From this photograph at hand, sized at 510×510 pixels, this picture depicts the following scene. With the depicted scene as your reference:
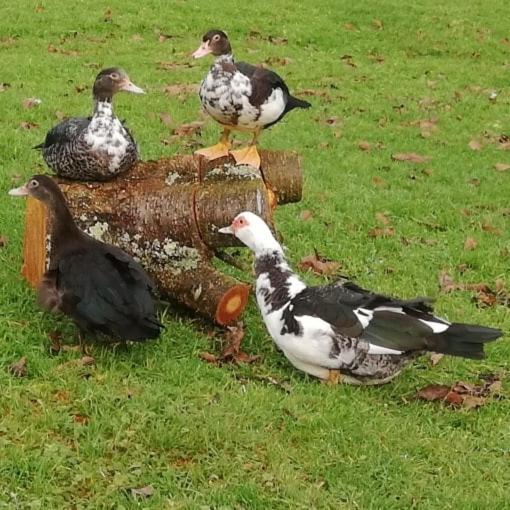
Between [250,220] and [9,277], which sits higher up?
[250,220]

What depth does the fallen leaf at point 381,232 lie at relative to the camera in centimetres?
743

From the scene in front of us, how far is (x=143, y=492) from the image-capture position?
3.82 m

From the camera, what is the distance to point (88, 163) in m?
5.66

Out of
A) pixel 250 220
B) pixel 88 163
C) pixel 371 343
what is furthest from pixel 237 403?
pixel 88 163

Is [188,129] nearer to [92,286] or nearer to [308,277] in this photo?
[308,277]

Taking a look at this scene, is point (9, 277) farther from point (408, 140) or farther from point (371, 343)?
point (408, 140)

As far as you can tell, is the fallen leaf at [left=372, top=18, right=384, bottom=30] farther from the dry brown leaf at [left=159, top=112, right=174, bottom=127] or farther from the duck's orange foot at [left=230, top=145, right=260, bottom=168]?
the duck's orange foot at [left=230, top=145, right=260, bottom=168]

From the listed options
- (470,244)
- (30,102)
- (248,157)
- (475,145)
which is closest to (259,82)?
(248,157)

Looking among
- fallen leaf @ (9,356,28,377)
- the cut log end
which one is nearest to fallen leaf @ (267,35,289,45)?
the cut log end

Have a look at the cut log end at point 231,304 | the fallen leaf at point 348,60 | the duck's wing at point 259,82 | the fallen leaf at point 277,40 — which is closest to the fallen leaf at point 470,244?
the duck's wing at point 259,82

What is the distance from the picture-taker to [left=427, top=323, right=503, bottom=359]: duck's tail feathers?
16.0 feet

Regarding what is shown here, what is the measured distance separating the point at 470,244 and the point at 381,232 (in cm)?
73

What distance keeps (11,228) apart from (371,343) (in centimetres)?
296

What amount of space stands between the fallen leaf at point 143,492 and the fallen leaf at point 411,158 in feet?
21.1
